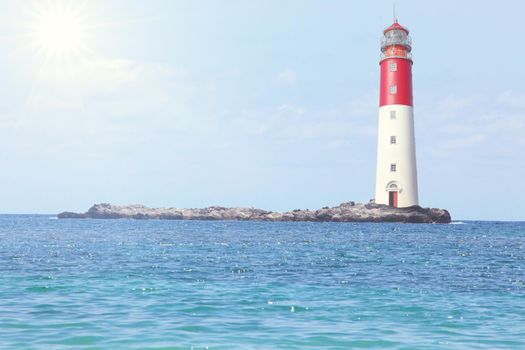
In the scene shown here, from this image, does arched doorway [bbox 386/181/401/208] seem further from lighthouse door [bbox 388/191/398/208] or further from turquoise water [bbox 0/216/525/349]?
turquoise water [bbox 0/216/525/349]

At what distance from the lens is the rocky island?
71.1 meters

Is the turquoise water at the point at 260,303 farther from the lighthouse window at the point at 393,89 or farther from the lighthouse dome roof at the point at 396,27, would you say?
the lighthouse dome roof at the point at 396,27

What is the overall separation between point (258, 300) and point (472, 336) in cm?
626

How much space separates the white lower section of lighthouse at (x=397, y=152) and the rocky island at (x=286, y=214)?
3721 millimetres

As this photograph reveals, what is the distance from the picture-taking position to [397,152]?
210 ft

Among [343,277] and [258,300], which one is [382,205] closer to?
[343,277]

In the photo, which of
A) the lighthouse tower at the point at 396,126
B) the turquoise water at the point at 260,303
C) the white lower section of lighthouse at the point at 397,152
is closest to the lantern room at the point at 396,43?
the lighthouse tower at the point at 396,126

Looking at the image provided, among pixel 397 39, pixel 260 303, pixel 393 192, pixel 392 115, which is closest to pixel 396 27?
pixel 397 39

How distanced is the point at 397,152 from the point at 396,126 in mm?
2861

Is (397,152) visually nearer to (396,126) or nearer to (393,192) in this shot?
(396,126)

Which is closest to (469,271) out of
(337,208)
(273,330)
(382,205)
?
(273,330)

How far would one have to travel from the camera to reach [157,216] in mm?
123188

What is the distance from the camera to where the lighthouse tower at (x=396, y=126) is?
6394 centimetres

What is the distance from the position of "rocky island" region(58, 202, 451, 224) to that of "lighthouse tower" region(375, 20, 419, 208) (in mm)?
3921
